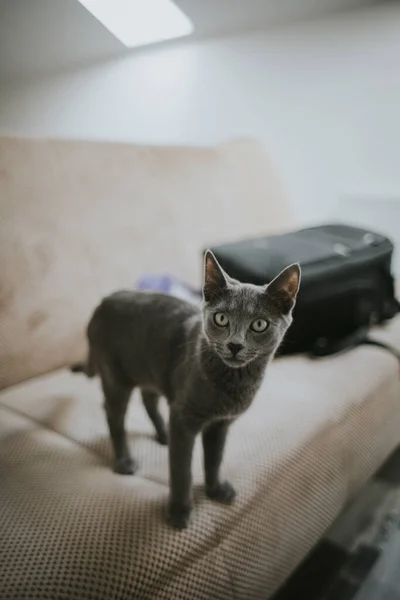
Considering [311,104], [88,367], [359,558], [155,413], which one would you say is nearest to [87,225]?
[88,367]

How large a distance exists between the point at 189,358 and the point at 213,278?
16cm

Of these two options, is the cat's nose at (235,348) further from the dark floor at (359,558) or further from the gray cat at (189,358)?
the dark floor at (359,558)

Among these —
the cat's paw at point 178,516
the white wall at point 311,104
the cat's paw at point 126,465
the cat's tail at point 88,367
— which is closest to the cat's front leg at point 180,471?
the cat's paw at point 178,516

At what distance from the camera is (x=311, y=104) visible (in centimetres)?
182

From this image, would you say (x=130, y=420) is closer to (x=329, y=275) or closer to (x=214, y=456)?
(x=214, y=456)

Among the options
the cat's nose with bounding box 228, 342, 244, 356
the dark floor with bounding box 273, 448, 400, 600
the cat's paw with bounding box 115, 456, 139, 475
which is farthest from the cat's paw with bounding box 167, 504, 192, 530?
the dark floor with bounding box 273, 448, 400, 600

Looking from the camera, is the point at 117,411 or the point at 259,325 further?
the point at 117,411

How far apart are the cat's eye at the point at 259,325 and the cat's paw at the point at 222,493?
0.27 meters

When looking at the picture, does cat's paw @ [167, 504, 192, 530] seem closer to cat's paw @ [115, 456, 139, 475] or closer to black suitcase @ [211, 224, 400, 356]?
cat's paw @ [115, 456, 139, 475]

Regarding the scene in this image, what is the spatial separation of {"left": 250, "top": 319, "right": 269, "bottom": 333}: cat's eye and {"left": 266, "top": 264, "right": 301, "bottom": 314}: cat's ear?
2 cm

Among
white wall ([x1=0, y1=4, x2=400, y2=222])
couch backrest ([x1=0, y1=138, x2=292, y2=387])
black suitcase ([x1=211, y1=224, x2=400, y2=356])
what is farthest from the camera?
white wall ([x1=0, y1=4, x2=400, y2=222])

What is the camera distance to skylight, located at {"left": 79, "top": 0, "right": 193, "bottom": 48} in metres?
0.61

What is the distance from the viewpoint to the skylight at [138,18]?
61 centimetres

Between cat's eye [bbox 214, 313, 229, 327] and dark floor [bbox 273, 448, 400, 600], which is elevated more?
cat's eye [bbox 214, 313, 229, 327]
